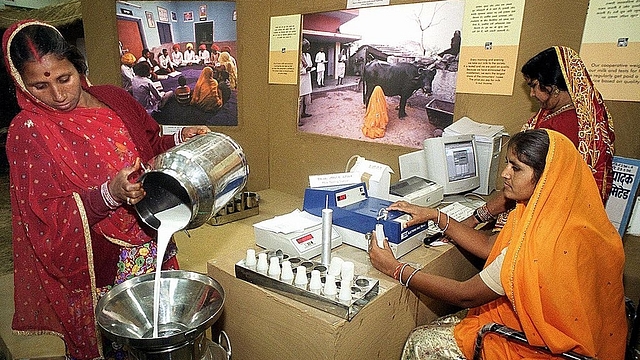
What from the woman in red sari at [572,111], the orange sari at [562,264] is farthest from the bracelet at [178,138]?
the woman in red sari at [572,111]

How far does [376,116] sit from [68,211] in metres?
1.91

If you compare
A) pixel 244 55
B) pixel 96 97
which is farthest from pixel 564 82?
pixel 244 55

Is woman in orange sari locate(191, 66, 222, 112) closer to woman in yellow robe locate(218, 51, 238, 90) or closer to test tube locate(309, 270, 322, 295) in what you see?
woman in yellow robe locate(218, 51, 238, 90)

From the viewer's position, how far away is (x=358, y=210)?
150cm

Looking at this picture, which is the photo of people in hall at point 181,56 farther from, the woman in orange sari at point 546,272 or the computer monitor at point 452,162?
the woman in orange sari at point 546,272

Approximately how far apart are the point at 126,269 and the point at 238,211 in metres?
1.75

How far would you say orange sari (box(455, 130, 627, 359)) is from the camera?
1123mm

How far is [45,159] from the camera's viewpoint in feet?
3.48

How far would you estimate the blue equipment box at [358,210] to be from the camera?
4.59 feet

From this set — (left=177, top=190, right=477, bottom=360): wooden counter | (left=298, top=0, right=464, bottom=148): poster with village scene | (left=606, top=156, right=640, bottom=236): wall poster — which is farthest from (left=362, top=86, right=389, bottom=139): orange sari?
(left=606, top=156, right=640, bottom=236): wall poster

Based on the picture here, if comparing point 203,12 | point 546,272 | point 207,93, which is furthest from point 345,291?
point 203,12

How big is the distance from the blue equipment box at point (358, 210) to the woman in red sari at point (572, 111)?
0.52 metres

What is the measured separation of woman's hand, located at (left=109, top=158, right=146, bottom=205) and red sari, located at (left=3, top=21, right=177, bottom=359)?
94mm

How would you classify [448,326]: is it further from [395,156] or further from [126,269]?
[395,156]
